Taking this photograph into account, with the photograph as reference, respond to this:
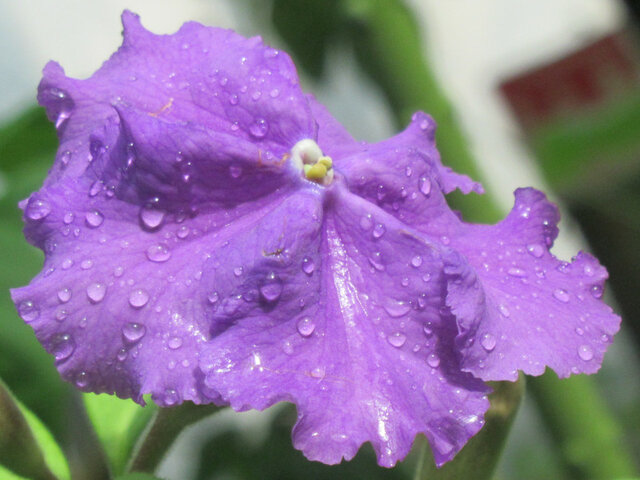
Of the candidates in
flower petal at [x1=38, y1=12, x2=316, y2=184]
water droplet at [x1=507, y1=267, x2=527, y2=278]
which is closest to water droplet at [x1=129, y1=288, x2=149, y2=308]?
flower petal at [x1=38, y1=12, x2=316, y2=184]

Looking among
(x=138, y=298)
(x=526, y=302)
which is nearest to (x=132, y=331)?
(x=138, y=298)

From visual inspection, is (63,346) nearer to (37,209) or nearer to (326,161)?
(37,209)

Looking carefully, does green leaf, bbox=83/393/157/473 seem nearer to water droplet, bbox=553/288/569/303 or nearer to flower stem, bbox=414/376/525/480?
flower stem, bbox=414/376/525/480

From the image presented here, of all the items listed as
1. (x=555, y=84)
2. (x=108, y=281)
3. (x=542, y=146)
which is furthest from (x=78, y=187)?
(x=555, y=84)

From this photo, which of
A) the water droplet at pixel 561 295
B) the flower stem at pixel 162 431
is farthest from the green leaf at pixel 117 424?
the water droplet at pixel 561 295

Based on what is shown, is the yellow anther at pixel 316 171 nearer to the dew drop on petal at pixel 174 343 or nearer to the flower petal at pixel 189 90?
the flower petal at pixel 189 90

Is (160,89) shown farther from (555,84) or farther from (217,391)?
(555,84)
